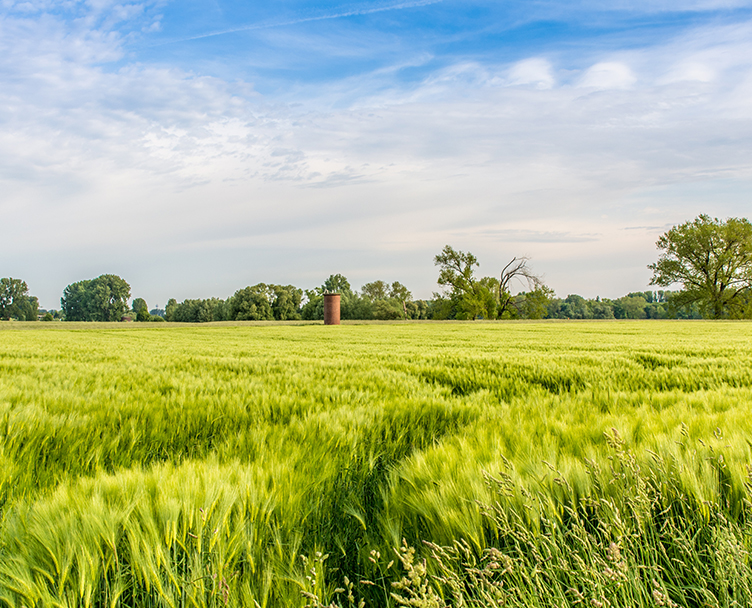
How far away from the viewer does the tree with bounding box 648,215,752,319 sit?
155ft

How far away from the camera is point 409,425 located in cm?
268

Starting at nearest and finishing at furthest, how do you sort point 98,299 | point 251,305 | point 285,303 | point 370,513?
point 370,513
point 251,305
point 285,303
point 98,299

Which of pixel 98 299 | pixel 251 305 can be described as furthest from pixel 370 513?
pixel 98 299

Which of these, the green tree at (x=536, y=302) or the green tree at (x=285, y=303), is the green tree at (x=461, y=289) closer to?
the green tree at (x=536, y=302)

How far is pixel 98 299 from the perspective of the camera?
8369 cm

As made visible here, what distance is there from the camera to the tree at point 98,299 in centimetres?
8362

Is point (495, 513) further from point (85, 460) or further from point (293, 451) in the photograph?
point (85, 460)

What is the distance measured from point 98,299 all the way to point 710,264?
352 feet

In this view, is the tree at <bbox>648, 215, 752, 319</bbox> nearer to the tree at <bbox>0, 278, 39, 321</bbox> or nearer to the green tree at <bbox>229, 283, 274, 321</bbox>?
the green tree at <bbox>229, 283, 274, 321</bbox>

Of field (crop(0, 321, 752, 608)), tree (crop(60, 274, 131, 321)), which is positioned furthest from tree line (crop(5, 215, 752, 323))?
field (crop(0, 321, 752, 608))

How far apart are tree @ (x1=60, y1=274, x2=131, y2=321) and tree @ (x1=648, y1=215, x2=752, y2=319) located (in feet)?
323

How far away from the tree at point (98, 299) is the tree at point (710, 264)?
9856cm

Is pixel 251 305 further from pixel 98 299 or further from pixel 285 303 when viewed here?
pixel 98 299

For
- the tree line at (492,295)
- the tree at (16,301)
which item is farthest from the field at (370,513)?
the tree at (16,301)
